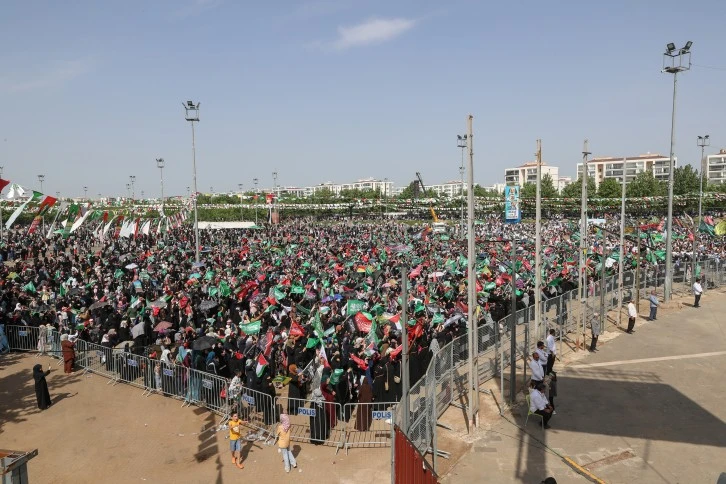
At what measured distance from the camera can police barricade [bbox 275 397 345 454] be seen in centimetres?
1117

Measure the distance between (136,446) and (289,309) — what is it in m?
8.01

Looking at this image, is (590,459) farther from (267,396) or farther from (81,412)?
(81,412)

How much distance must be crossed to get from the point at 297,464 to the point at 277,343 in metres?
5.24

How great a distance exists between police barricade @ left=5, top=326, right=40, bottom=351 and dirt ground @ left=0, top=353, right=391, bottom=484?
3.68 m

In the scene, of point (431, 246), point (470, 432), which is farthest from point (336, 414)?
point (431, 246)

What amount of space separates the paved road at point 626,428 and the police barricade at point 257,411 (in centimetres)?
442

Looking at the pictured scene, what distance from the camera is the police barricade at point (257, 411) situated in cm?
1184

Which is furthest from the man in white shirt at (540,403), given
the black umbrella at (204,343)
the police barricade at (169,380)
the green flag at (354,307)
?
the police barricade at (169,380)

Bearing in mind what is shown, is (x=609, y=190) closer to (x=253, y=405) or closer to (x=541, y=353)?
(x=541, y=353)

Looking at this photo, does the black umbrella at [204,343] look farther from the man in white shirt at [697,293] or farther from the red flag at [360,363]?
the man in white shirt at [697,293]

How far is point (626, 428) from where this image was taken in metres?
11.9

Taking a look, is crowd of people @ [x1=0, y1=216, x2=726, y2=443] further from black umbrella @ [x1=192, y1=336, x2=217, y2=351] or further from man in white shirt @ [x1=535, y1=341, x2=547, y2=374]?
→ man in white shirt @ [x1=535, y1=341, x2=547, y2=374]

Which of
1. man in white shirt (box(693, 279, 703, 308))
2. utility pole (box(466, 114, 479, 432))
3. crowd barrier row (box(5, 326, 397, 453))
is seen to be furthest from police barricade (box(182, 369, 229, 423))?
man in white shirt (box(693, 279, 703, 308))

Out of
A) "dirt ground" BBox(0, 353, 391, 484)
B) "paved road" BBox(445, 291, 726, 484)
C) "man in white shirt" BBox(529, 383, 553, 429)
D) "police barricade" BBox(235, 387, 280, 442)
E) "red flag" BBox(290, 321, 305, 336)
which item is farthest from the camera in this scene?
"red flag" BBox(290, 321, 305, 336)
